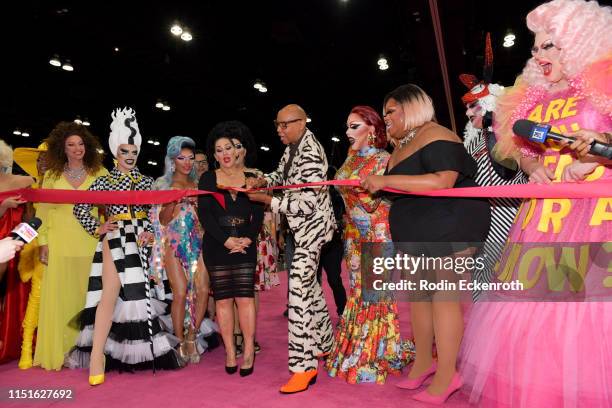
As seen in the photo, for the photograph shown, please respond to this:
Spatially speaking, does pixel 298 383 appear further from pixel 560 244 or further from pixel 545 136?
pixel 545 136

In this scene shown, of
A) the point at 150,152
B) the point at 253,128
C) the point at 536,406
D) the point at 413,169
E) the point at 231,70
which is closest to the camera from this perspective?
the point at 536,406

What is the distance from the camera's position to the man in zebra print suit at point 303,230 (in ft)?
9.70

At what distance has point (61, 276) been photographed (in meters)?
3.64

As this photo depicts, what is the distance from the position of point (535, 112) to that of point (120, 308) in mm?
3102

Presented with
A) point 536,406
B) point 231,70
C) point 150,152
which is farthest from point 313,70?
point 150,152

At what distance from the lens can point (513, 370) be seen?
1.83 metres

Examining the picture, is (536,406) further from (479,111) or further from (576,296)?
(479,111)

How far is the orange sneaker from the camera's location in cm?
287

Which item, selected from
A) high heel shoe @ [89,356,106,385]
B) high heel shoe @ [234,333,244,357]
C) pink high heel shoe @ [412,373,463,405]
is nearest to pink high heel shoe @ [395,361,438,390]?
pink high heel shoe @ [412,373,463,405]

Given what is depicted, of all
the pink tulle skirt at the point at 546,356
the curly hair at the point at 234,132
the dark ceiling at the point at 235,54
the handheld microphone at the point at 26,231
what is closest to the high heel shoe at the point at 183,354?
the curly hair at the point at 234,132

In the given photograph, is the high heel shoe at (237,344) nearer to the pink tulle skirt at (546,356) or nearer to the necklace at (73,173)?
the necklace at (73,173)

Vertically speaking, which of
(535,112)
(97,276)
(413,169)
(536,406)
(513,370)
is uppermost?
(535,112)

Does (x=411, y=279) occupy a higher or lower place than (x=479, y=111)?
lower

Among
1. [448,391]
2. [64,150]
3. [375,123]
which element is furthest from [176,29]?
[448,391]
